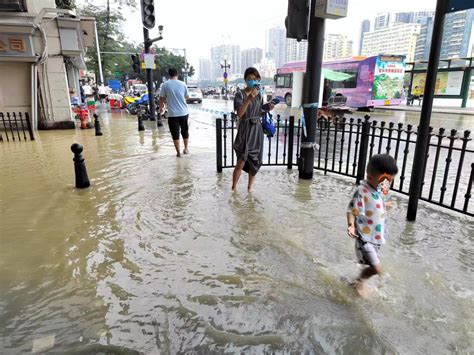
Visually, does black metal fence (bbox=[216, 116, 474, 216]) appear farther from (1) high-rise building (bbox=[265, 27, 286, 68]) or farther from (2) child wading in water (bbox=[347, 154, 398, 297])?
(1) high-rise building (bbox=[265, 27, 286, 68])

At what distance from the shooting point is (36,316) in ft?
8.54

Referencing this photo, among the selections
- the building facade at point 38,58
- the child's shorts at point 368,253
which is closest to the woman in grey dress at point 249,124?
the child's shorts at point 368,253

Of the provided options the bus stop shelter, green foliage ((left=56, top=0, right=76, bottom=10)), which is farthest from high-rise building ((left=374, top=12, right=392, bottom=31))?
green foliage ((left=56, top=0, right=76, bottom=10))

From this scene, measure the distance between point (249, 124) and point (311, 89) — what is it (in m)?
1.35

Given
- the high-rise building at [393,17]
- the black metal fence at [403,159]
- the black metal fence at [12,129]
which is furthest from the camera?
the high-rise building at [393,17]

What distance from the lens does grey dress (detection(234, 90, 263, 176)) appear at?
16.4ft

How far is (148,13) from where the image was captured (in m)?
12.8

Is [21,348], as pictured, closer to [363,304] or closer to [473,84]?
[363,304]

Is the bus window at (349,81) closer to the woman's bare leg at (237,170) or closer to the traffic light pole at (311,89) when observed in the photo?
the traffic light pole at (311,89)

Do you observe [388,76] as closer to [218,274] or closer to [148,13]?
[148,13]

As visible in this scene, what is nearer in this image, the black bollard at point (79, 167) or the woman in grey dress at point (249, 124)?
the woman in grey dress at point (249, 124)

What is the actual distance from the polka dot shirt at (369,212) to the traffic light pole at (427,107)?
5.40ft

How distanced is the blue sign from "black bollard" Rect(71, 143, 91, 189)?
17.2 feet

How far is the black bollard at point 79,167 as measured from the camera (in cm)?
553
